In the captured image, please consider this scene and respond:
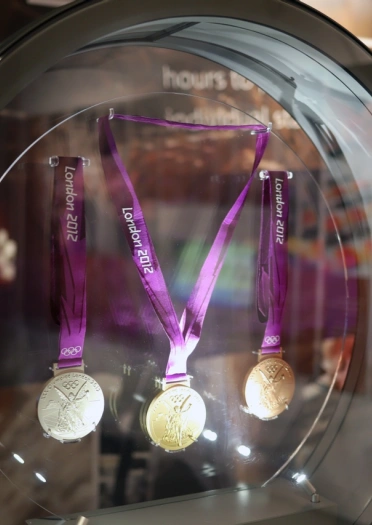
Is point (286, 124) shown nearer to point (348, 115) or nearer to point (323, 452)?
point (348, 115)

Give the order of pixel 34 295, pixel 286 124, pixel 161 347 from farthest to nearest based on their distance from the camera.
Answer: pixel 286 124
pixel 161 347
pixel 34 295

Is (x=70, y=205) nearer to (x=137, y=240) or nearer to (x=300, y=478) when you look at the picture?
(x=137, y=240)

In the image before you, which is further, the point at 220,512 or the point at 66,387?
the point at 220,512

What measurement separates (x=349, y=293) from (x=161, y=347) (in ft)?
1.33

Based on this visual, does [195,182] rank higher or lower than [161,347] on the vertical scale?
higher

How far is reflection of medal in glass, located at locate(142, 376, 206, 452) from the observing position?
112cm

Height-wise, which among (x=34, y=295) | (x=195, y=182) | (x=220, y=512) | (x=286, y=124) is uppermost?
(x=286, y=124)

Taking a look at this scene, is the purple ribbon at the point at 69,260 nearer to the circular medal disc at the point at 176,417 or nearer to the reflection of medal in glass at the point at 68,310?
the reflection of medal in glass at the point at 68,310

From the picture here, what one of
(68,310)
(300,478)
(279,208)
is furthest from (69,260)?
(300,478)

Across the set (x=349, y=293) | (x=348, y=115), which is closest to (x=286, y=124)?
(x=348, y=115)

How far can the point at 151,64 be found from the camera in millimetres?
1074

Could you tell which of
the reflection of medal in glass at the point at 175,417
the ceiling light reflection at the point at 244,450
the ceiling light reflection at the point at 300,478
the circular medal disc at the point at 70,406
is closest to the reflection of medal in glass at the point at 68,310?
the circular medal disc at the point at 70,406

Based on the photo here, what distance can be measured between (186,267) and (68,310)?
216 millimetres

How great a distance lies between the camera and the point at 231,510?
1.16m
